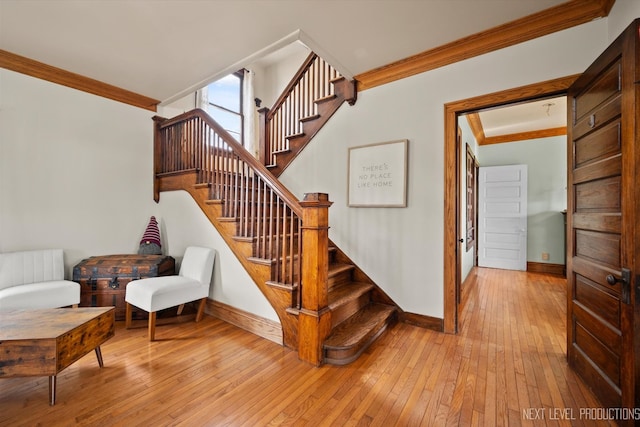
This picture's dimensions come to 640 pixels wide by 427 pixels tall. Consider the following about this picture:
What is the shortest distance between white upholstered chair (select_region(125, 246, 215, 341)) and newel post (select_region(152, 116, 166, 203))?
145cm

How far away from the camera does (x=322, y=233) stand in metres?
2.07

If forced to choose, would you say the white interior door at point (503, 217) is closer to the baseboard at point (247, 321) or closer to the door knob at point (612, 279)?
the door knob at point (612, 279)

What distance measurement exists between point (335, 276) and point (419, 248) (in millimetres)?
940

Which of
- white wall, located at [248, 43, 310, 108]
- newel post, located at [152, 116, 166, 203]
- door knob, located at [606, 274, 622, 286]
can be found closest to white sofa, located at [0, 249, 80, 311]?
newel post, located at [152, 116, 166, 203]

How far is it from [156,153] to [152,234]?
1229mm

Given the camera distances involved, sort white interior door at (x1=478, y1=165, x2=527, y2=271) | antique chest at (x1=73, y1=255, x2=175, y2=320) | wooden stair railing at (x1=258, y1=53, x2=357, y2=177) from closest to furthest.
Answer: antique chest at (x1=73, y1=255, x2=175, y2=320), wooden stair railing at (x1=258, y1=53, x2=357, y2=177), white interior door at (x1=478, y1=165, x2=527, y2=271)

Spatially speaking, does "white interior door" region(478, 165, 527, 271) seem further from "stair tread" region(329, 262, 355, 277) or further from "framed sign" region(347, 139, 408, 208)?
"stair tread" region(329, 262, 355, 277)

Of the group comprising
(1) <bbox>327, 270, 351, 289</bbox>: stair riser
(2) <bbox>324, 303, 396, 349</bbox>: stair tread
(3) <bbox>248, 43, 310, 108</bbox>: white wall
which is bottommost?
(2) <bbox>324, 303, 396, 349</bbox>: stair tread

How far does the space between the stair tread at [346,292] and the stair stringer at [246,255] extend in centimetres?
40

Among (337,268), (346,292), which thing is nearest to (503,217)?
(337,268)

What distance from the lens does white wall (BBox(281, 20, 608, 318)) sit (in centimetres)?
214

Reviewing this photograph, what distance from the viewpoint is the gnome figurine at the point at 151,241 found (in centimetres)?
347

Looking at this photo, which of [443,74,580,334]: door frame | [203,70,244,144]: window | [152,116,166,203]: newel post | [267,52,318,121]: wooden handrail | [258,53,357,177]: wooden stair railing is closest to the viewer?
[443,74,580,334]: door frame

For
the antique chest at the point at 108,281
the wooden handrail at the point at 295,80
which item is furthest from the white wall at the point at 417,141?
the antique chest at the point at 108,281
